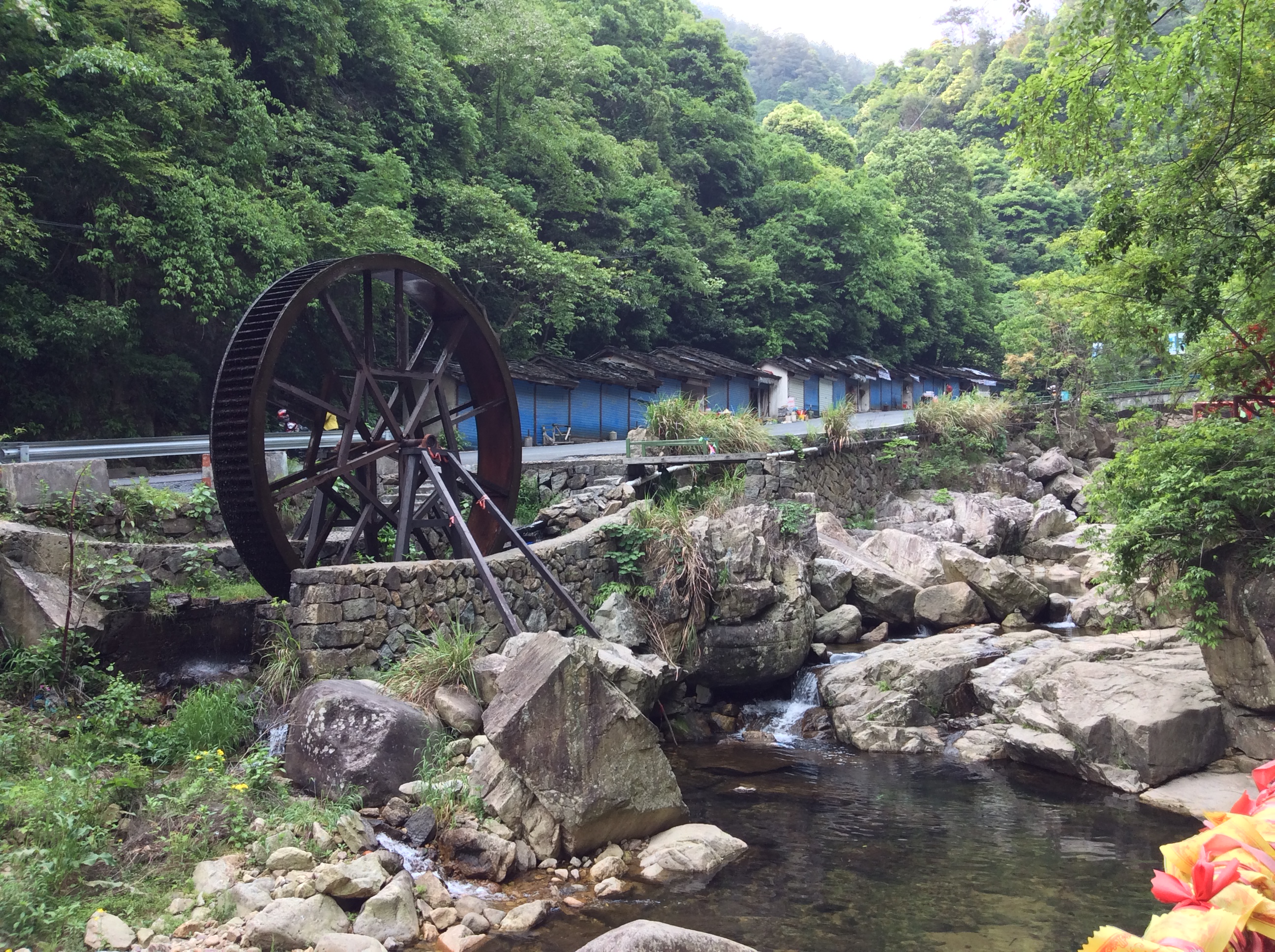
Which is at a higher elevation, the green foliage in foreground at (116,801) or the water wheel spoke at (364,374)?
the water wheel spoke at (364,374)

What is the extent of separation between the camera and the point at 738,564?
1090 cm

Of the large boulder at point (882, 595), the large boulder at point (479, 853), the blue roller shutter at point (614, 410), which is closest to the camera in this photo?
the large boulder at point (479, 853)

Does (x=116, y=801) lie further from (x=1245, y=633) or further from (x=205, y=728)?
(x=1245, y=633)

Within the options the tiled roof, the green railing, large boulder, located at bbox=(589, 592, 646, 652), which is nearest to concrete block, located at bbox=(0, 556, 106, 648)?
large boulder, located at bbox=(589, 592, 646, 652)

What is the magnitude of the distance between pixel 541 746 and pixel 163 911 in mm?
2412

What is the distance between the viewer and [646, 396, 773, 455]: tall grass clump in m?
14.9

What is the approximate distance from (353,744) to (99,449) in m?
5.99

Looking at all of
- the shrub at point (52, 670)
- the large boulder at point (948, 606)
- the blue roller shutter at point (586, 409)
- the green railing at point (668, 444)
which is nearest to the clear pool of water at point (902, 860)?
the shrub at point (52, 670)

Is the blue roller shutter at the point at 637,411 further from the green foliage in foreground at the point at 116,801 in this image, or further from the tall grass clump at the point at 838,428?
the green foliage in foreground at the point at 116,801

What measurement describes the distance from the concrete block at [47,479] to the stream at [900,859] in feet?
21.6

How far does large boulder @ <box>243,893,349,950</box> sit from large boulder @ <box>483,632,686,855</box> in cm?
164

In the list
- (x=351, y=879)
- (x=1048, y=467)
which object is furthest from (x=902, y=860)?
(x=1048, y=467)

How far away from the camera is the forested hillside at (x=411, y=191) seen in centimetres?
1304

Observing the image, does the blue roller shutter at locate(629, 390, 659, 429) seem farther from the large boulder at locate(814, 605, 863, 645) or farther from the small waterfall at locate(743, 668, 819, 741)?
the small waterfall at locate(743, 668, 819, 741)
